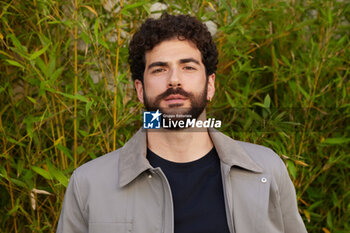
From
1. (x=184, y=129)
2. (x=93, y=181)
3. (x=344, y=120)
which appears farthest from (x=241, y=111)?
(x=93, y=181)

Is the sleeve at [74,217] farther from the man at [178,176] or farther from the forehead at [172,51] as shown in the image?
the forehead at [172,51]

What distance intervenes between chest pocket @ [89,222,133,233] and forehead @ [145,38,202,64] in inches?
21.2

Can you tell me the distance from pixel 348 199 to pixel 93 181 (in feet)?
4.34

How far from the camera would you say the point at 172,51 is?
1.61 metres

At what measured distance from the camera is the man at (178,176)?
58.5 inches

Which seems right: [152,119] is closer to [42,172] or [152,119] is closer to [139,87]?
[139,87]

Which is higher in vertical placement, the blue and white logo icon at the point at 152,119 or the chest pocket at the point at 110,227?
the blue and white logo icon at the point at 152,119

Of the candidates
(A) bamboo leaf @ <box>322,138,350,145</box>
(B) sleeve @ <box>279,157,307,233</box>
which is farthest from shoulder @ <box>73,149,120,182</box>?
(A) bamboo leaf @ <box>322,138,350,145</box>

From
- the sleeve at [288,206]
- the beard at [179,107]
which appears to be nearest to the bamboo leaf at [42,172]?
the beard at [179,107]

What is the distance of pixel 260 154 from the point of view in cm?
164

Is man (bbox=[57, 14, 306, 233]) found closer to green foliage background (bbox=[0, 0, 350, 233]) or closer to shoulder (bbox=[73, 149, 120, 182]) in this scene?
shoulder (bbox=[73, 149, 120, 182])

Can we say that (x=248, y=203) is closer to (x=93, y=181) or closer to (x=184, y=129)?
(x=184, y=129)

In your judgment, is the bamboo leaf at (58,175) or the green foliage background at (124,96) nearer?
the bamboo leaf at (58,175)

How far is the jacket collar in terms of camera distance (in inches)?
59.8
